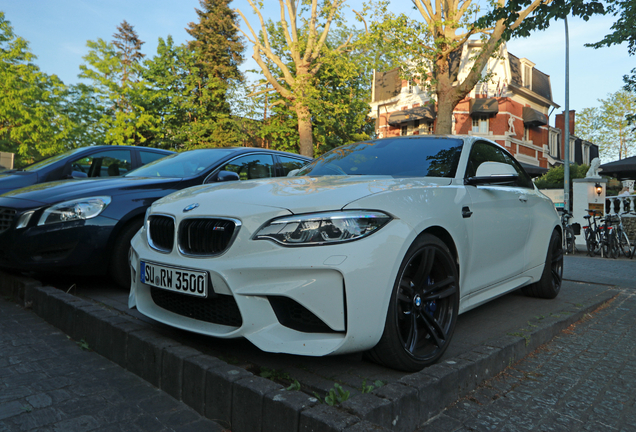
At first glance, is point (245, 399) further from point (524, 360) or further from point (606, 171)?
point (606, 171)

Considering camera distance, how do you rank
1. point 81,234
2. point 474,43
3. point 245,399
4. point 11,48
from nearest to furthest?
point 245,399
point 81,234
point 11,48
point 474,43

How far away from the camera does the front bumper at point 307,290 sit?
237 cm

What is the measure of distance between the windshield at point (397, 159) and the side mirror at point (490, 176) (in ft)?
0.53

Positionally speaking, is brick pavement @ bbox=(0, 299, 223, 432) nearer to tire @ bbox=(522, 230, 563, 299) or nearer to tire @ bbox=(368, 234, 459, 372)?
tire @ bbox=(368, 234, 459, 372)

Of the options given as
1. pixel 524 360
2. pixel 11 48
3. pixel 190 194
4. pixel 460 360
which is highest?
pixel 11 48

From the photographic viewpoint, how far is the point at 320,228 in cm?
247

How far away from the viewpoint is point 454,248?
10.2 feet

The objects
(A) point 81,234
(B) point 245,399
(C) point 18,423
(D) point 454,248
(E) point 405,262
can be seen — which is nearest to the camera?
(B) point 245,399

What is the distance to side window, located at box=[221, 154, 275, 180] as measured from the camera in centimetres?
555

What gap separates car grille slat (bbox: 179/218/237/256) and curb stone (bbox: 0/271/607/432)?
55 centimetres

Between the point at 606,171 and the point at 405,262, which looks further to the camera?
the point at 606,171

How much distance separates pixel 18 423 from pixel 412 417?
1.85m

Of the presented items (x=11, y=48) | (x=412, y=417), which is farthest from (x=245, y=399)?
(x=11, y=48)

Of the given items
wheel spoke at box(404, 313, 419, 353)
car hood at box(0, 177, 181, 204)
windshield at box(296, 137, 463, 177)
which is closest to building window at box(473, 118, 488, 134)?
Answer: windshield at box(296, 137, 463, 177)
